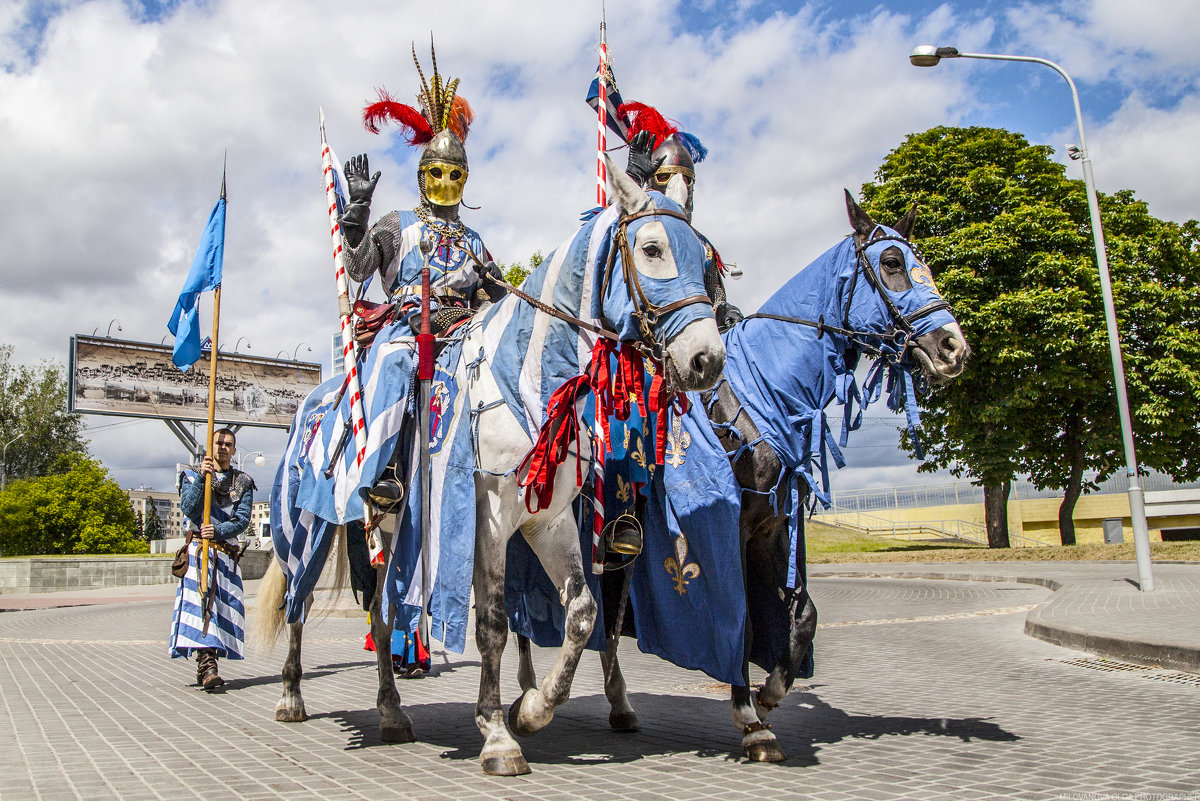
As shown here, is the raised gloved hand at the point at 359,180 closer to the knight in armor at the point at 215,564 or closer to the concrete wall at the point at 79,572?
the knight in armor at the point at 215,564

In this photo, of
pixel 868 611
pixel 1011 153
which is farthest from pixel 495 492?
pixel 1011 153

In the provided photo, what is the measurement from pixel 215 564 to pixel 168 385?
118 feet

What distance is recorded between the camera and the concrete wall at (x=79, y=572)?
97.2ft

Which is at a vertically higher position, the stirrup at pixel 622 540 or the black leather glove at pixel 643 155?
the black leather glove at pixel 643 155

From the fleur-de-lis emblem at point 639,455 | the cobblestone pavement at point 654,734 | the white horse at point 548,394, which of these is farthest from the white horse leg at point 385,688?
the fleur-de-lis emblem at point 639,455

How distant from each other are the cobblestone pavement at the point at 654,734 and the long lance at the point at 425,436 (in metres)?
0.87

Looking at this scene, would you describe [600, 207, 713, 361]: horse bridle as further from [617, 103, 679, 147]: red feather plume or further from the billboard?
the billboard

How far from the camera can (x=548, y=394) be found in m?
4.82

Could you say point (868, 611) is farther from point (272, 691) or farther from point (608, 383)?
point (608, 383)

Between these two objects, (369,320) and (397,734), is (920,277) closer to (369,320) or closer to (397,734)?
(369,320)

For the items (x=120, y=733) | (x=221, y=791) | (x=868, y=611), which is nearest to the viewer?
(x=221, y=791)

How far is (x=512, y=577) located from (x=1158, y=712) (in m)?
4.43

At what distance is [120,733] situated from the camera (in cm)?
612

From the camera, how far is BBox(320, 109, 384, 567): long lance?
535 centimetres
